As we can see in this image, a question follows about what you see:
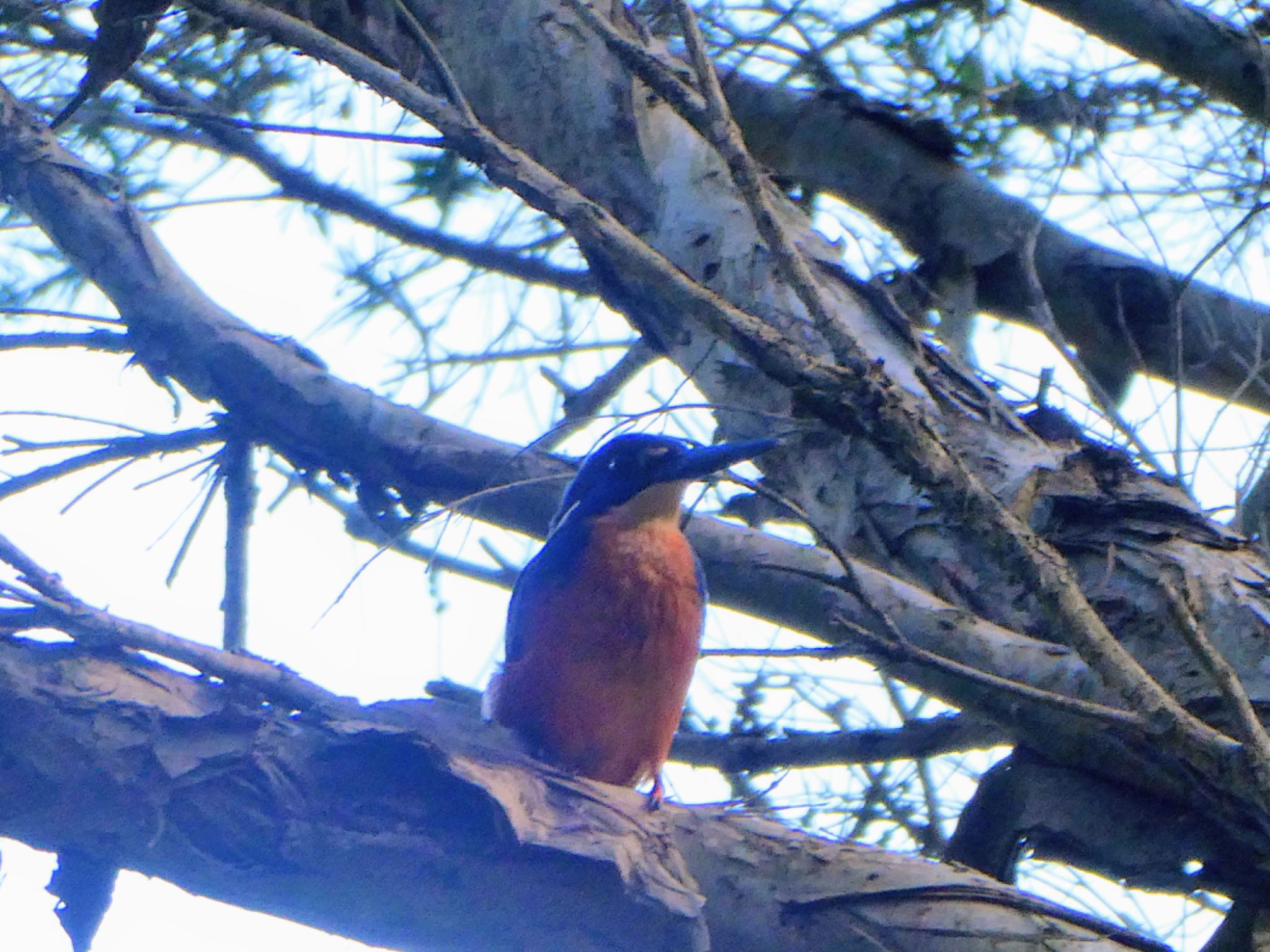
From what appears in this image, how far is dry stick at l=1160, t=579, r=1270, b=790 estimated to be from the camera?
1728mm

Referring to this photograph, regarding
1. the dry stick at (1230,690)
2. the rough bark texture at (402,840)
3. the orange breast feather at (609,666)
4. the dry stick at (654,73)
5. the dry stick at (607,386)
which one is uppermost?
the dry stick at (607,386)

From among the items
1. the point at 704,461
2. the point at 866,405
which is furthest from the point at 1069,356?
the point at 866,405

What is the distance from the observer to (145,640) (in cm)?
224

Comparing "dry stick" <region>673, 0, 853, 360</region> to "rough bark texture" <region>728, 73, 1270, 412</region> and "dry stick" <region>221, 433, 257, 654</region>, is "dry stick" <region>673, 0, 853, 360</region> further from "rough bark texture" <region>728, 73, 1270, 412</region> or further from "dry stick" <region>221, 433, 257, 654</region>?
"rough bark texture" <region>728, 73, 1270, 412</region>

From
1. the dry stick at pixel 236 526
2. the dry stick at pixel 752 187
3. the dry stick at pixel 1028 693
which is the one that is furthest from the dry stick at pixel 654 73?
the dry stick at pixel 236 526

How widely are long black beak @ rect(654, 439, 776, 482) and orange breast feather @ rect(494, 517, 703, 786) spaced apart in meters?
0.21

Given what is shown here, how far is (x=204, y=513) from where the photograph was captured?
3.49 metres

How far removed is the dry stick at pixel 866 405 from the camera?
1.96 meters

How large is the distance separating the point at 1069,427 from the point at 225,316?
2.28m

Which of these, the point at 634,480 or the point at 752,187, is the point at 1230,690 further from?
the point at 634,480

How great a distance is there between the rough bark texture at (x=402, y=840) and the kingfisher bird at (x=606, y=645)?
3.53ft

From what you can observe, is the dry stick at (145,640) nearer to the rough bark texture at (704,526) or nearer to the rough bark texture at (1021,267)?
the rough bark texture at (704,526)

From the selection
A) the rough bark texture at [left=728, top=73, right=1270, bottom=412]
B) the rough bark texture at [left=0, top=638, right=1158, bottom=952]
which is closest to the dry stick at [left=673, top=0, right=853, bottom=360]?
the rough bark texture at [left=0, top=638, right=1158, bottom=952]

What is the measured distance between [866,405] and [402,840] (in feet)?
3.45
